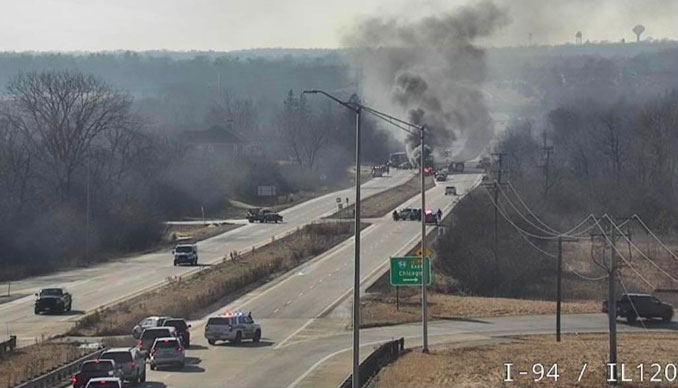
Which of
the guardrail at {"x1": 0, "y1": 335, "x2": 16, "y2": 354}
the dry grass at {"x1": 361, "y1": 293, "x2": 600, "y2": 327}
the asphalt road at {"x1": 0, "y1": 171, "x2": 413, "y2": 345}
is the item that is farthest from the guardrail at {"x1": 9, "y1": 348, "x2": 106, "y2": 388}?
the dry grass at {"x1": 361, "y1": 293, "x2": 600, "y2": 327}

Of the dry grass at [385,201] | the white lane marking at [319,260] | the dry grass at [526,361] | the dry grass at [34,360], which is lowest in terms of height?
the dry grass at [34,360]

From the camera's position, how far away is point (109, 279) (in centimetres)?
6994

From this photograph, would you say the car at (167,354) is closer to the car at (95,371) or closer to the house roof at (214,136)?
the car at (95,371)

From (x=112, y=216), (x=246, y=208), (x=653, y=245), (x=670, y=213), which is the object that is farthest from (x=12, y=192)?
(x=670, y=213)

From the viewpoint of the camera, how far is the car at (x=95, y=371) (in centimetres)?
3133

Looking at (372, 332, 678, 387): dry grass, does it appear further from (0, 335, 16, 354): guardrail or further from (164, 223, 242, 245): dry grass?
(164, 223, 242, 245): dry grass

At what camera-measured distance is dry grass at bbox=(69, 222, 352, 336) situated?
165 ft

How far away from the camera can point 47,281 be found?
232 feet

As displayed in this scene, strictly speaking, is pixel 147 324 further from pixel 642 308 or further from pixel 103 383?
pixel 642 308

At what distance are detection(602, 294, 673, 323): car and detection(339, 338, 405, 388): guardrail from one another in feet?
51.1

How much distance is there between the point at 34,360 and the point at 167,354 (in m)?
5.17

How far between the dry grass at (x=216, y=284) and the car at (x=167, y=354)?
10.4m

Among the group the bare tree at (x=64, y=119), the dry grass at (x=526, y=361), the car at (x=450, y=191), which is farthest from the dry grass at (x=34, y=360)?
the car at (x=450, y=191)

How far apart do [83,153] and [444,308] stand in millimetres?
54361
